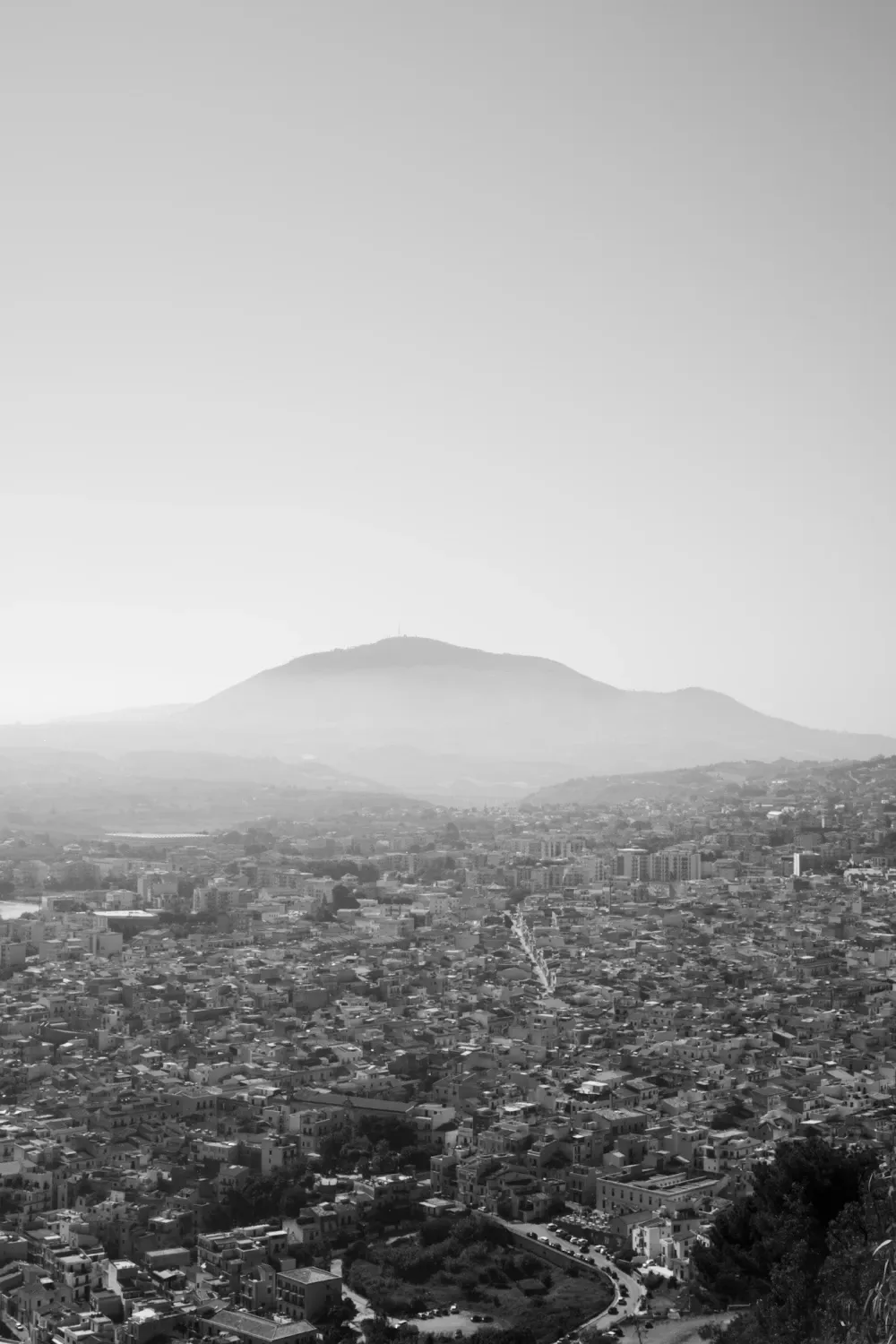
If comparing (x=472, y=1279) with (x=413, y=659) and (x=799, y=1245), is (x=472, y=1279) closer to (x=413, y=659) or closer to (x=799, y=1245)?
(x=799, y=1245)

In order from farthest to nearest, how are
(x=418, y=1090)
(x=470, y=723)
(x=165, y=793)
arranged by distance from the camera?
1. (x=470, y=723)
2. (x=165, y=793)
3. (x=418, y=1090)

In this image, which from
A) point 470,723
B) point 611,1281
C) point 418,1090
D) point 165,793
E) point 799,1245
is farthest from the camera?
point 470,723

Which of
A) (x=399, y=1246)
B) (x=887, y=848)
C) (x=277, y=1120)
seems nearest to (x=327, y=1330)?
(x=399, y=1246)

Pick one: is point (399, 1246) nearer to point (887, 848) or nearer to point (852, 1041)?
point (852, 1041)

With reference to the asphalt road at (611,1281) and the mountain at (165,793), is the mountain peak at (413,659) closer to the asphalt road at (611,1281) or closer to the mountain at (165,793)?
the mountain at (165,793)

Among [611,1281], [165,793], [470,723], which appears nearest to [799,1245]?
[611,1281]

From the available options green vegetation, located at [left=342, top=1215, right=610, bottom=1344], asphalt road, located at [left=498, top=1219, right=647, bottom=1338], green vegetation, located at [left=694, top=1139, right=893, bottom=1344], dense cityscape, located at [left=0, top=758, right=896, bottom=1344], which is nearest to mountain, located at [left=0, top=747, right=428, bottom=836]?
dense cityscape, located at [left=0, top=758, right=896, bottom=1344]
